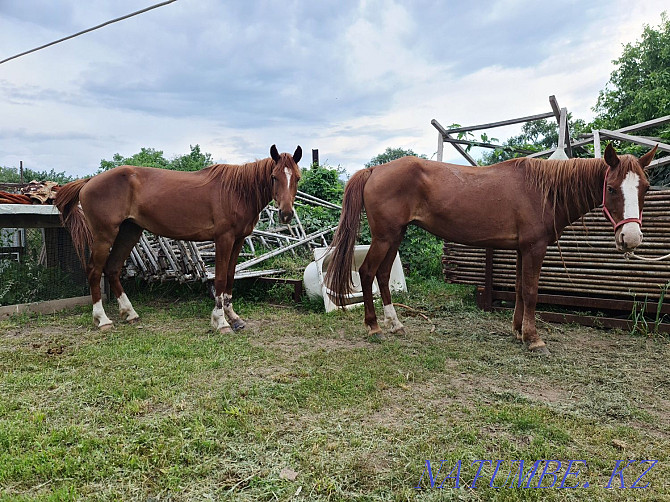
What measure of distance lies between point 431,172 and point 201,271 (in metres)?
3.23

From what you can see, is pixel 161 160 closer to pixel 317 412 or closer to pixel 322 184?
pixel 322 184

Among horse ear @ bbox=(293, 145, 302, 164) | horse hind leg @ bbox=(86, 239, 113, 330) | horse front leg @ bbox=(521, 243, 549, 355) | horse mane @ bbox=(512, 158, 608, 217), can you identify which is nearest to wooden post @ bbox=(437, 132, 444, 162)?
horse mane @ bbox=(512, 158, 608, 217)

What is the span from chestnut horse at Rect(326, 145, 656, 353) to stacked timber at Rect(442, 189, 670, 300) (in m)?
0.39

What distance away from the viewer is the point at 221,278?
14.5 feet

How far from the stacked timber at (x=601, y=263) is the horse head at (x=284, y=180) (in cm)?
266

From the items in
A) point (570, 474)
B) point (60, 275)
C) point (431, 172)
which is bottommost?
point (570, 474)

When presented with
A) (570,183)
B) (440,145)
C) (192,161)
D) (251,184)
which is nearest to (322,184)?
(440,145)

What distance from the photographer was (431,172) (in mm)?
3990

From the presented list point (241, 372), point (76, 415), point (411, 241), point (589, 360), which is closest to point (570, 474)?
point (589, 360)

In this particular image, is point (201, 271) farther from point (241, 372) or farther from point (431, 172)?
point (431, 172)

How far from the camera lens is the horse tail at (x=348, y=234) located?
4270 millimetres

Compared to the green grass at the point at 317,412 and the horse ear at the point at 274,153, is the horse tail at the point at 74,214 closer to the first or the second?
the green grass at the point at 317,412

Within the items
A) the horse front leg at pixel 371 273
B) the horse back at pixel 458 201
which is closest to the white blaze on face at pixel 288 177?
the horse back at pixel 458 201

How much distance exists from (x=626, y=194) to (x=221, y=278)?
3742 mm
